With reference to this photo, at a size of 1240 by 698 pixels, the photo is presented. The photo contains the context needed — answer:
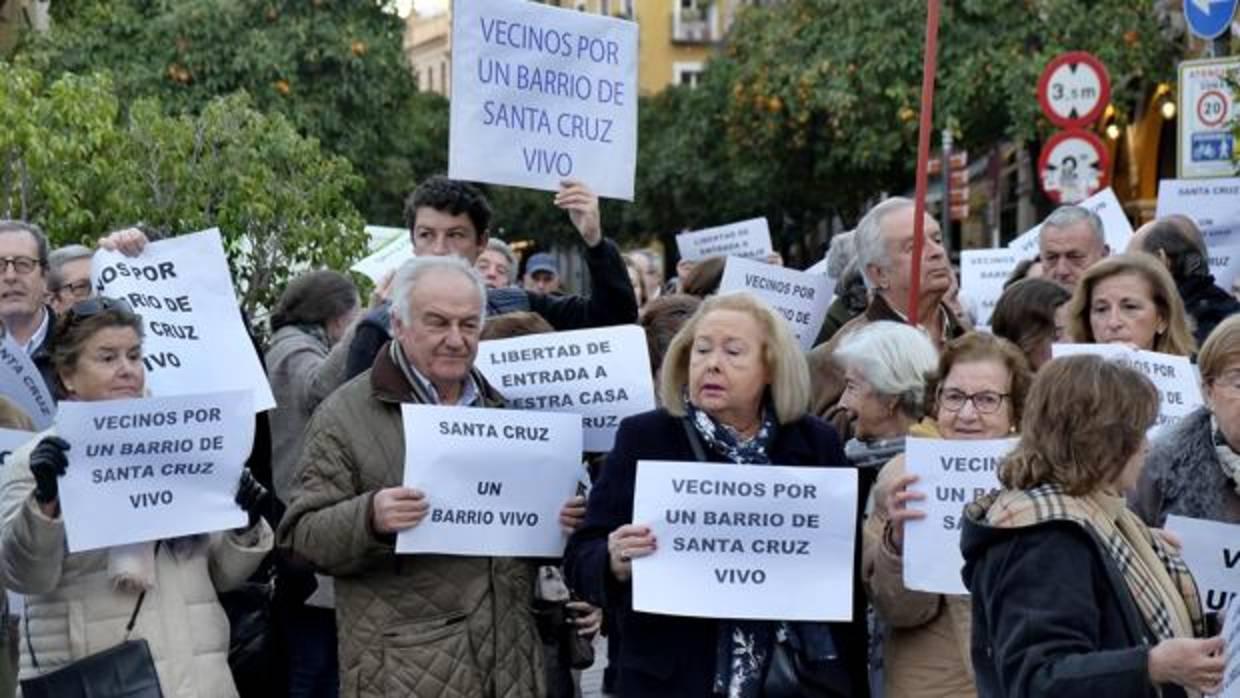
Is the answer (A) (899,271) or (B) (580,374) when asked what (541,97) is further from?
(A) (899,271)

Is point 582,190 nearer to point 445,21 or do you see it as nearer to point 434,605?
point 434,605

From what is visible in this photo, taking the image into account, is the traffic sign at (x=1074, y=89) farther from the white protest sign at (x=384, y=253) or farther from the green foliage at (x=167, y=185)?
the green foliage at (x=167, y=185)

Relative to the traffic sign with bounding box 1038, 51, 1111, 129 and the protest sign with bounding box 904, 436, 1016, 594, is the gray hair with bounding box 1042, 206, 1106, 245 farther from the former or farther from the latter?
the traffic sign with bounding box 1038, 51, 1111, 129

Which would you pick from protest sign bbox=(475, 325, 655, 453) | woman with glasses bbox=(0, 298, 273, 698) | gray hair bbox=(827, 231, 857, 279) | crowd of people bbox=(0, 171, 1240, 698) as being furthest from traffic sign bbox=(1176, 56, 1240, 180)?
woman with glasses bbox=(0, 298, 273, 698)

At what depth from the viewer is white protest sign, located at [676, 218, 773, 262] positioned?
12.7m

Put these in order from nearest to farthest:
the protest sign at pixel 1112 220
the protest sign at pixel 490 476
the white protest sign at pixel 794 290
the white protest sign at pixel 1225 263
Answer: the protest sign at pixel 490 476 < the white protest sign at pixel 794 290 < the white protest sign at pixel 1225 263 < the protest sign at pixel 1112 220

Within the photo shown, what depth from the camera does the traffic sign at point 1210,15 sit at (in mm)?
14195

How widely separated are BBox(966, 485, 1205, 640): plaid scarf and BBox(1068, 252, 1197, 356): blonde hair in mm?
2618

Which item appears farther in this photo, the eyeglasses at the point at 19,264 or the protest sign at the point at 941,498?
the eyeglasses at the point at 19,264

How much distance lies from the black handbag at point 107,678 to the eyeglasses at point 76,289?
101 inches

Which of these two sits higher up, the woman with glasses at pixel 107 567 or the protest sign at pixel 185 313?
the protest sign at pixel 185 313

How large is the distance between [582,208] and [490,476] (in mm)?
1279

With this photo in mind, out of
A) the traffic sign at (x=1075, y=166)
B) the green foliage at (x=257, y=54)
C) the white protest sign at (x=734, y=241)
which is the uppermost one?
the green foliage at (x=257, y=54)

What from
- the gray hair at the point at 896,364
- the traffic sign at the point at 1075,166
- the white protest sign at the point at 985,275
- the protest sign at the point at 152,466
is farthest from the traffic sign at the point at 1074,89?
the protest sign at the point at 152,466
